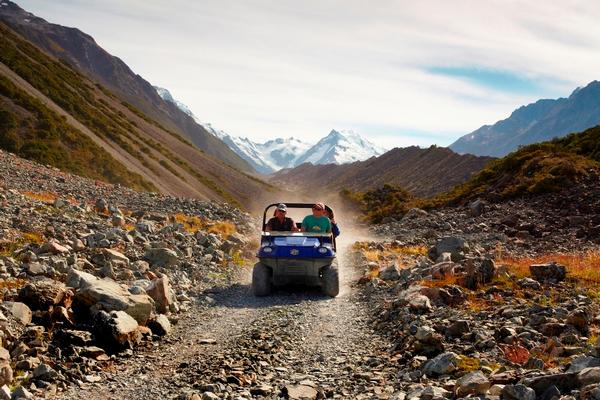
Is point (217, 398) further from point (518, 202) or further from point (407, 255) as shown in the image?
point (518, 202)

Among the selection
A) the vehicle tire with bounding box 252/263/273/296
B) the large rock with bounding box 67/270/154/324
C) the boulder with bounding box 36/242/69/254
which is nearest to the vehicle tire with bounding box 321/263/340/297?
the vehicle tire with bounding box 252/263/273/296

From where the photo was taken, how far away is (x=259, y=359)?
902cm

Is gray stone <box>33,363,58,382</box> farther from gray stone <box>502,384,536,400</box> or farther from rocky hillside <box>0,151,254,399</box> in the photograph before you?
gray stone <box>502,384,536,400</box>

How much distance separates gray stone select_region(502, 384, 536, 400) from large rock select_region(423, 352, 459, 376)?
191 centimetres

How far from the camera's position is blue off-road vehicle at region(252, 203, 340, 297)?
48.2 feet

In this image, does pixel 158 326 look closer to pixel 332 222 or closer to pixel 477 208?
pixel 332 222

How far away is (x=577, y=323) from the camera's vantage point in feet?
28.0

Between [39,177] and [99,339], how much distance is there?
88.0 feet

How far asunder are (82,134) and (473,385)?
240ft

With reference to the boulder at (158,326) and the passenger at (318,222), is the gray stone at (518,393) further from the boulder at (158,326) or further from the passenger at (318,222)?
the passenger at (318,222)

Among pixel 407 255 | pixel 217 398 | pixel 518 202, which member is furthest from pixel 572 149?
pixel 217 398

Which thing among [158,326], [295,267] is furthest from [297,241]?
[158,326]

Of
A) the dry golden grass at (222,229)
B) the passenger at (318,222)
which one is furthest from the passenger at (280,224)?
the dry golden grass at (222,229)

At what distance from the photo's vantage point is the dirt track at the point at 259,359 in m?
7.62
